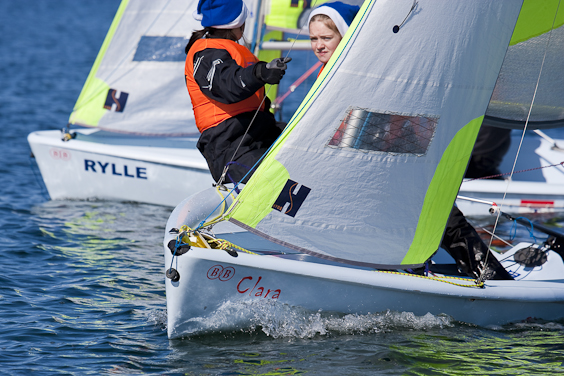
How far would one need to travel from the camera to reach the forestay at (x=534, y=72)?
4328 millimetres

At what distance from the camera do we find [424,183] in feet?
11.0

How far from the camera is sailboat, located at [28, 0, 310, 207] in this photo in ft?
21.3

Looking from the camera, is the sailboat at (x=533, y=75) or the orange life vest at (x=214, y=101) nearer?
the orange life vest at (x=214, y=101)

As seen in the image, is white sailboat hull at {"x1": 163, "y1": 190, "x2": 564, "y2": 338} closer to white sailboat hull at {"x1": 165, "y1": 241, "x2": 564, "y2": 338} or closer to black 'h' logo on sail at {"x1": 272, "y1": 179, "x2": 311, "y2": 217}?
white sailboat hull at {"x1": 165, "y1": 241, "x2": 564, "y2": 338}

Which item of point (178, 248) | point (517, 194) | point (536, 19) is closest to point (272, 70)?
point (178, 248)

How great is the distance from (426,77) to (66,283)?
267 centimetres

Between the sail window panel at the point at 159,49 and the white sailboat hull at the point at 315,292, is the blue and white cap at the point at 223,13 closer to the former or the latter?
the white sailboat hull at the point at 315,292

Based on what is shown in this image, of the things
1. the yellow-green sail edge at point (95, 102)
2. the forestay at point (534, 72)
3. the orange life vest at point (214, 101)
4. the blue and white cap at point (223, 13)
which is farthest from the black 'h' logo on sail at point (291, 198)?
the yellow-green sail edge at point (95, 102)

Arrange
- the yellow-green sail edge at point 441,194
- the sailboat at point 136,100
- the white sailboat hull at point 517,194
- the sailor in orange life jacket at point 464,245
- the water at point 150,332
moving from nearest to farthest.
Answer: the water at point 150,332
the yellow-green sail edge at point 441,194
the sailor in orange life jacket at point 464,245
the white sailboat hull at point 517,194
the sailboat at point 136,100

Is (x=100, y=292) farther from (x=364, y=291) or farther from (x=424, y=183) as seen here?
(x=424, y=183)

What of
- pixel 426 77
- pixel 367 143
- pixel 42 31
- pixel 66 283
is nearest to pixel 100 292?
pixel 66 283

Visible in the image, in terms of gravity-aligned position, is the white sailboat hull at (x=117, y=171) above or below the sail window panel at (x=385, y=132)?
below

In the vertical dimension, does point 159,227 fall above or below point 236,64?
below

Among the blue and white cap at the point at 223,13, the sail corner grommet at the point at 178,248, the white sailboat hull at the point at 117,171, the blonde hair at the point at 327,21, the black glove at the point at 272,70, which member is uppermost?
the blonde hair at the point at 327,21
